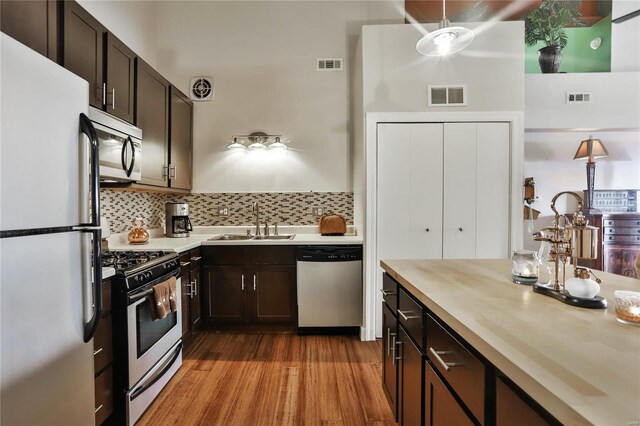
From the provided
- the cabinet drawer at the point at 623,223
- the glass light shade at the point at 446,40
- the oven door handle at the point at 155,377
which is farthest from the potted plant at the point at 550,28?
the oven door handle at the point at 155,377

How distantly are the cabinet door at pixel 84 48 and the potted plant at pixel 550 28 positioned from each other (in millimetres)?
4450

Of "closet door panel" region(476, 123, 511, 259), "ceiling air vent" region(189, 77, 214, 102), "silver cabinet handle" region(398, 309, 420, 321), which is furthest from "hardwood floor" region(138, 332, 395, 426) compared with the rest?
"ceiling air vent" region(189, 77, 214, 102)

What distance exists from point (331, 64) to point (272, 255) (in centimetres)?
234

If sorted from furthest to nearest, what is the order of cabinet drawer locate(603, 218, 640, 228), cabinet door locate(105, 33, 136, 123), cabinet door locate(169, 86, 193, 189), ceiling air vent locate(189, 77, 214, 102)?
1. ceiling air vent locate(189, 77, 214, 102)
2. cabinet drawer locate(603, 218, 640, 228)
3. cabinet door locate(169, 86, 193, 189)
4. cabinet door locate(105, 33, 136, 123)

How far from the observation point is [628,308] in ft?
2.80

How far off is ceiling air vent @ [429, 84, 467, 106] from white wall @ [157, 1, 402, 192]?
1.03 meters

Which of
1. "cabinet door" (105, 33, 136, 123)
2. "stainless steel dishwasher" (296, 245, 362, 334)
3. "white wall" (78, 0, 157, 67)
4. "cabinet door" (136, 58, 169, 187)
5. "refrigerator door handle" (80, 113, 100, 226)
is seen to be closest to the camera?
"refrigerator door handle" (80, 113, 100, 226)

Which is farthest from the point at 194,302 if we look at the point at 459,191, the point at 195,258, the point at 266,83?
the point at 459,191

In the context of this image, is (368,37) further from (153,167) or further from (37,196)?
(37,196)

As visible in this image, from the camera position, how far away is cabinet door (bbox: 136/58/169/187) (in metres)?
2.60

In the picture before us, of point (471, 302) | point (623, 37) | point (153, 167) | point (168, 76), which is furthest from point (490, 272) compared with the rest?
point (623, 37)

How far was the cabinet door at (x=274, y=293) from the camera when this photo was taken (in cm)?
304

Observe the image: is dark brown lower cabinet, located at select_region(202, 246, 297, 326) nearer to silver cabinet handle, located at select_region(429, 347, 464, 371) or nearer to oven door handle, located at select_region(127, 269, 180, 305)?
oven door handle, located at select_region(127, 269, 180, 305)

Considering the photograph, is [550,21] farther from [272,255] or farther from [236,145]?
[272,255]
